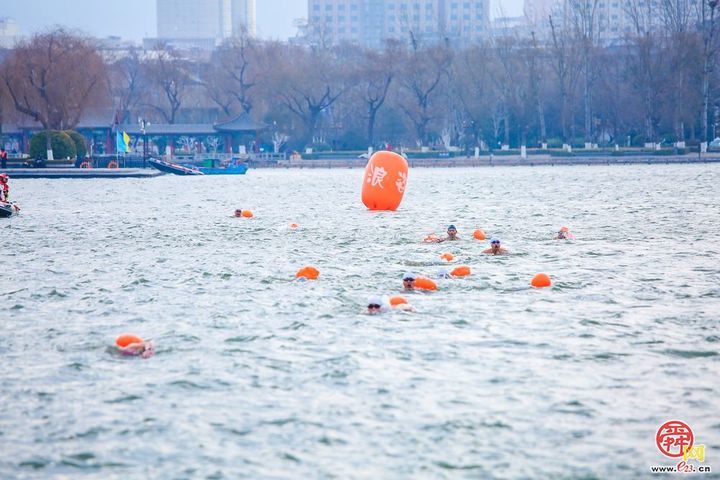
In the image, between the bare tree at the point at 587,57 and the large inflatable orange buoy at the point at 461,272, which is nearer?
the large inflatable orange buoy at the point at 461,272

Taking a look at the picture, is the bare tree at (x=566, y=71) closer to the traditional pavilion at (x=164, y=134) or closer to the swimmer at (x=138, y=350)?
the traditional pavilion at (x=164, y=134)

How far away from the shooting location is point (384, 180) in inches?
1069

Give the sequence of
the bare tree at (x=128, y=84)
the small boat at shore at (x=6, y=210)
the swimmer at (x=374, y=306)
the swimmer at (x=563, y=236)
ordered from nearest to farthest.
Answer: the swimmer at (x=374, y=306) → the swimmer at (x=563, y=236) → the small boat at shore at (x=6, y=210) → the bare tree at (x=128, y=84)

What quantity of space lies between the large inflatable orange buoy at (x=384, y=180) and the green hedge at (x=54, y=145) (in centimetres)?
3952

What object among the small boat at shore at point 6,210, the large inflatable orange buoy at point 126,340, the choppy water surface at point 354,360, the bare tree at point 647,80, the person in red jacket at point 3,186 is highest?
the bare tree at point 647,80

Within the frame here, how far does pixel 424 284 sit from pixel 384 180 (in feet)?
46.7

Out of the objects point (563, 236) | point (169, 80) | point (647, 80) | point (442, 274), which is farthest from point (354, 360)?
point (169, 80)

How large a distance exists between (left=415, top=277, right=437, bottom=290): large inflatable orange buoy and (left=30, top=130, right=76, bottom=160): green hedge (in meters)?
53.5

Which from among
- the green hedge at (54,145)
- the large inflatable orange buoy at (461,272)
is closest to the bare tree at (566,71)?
the green hedge at (54,145)

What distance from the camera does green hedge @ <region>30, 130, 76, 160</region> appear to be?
63.3 m

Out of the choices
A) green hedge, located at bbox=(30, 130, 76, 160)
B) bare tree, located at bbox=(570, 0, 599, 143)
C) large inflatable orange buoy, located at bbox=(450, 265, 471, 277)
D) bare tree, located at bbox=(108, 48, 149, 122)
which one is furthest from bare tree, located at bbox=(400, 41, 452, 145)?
large inflatable orange buoy, located at bbox=(450, 265, 471, 277)

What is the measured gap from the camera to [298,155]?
260 ft

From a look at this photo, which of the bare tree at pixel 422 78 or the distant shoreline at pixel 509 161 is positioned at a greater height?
the bare tree at pixel 422 78

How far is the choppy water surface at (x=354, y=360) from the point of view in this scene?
275 inches
